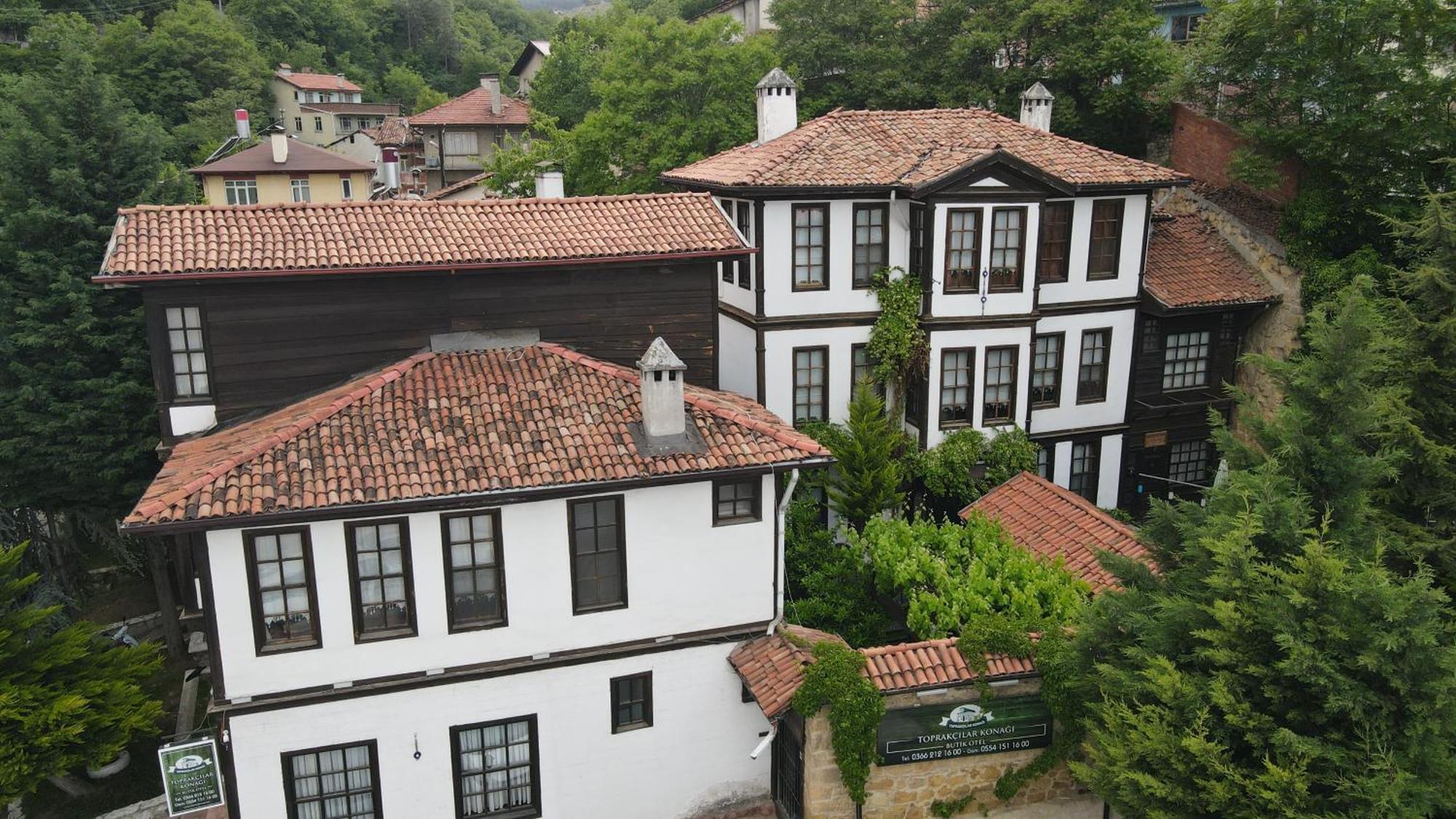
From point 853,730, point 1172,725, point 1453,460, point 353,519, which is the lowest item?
point 853,730

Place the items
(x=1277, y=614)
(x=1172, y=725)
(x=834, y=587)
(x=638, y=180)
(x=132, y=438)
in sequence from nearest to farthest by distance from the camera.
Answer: (x=1277, y=614) → (x=1172, y=725) → (x=834, y=587) → (x=132, y=438) → (x=638, y=180)

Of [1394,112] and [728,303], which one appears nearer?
[1394,112]

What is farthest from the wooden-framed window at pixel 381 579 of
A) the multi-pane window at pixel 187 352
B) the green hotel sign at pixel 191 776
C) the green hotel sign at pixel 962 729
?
the green hotel sign at pixel 962 729

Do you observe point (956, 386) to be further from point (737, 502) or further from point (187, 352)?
point (187, 352)

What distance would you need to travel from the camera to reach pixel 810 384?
20.5 metres

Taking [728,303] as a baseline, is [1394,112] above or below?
above

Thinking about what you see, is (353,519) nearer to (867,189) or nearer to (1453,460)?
(867,189)

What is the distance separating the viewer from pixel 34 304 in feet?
64.5

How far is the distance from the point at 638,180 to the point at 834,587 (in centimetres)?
1657

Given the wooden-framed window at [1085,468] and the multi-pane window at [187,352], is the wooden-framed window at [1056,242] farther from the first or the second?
the multi-pane window at [187,352]

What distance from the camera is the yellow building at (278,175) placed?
38.0 meters

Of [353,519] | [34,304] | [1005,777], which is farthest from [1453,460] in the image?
[34,304]

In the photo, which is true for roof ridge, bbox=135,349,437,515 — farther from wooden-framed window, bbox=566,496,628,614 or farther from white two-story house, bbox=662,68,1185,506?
white two-story house, bbox=662,68,1185,506

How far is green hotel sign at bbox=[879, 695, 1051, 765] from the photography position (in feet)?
40.1
